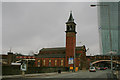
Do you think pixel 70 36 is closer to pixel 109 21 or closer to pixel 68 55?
pixel 68 55

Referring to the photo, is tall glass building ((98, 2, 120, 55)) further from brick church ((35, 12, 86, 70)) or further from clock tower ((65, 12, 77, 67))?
clock tower ((65, 12, 77, 67))

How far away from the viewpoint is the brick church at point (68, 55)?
78.0 meters

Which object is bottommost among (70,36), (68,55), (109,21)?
(68,55)

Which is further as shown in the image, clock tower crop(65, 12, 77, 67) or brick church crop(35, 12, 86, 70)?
brick church crop(35, 12, 86, 70)

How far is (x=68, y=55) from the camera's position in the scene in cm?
7994

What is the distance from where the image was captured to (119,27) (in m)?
29.9

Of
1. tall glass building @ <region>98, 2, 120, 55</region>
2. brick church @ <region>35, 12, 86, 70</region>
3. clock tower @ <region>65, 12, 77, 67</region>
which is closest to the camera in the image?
tall glass building @ <region>98, 2, 120, 55</region>

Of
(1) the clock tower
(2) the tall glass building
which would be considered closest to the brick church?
(1) the clock tower

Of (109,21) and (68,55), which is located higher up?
(109,21)

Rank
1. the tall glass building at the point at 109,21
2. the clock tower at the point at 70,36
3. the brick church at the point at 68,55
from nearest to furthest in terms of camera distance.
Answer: the tall glass building at the point at 109,21 < the clock tower at the point at 70,36 < the brick church at the point at 68,55

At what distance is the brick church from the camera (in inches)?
3071

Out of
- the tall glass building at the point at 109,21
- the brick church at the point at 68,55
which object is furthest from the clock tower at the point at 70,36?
the tall glass building at the point at 109,21

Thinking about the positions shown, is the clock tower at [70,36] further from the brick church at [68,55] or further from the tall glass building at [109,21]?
the tall glass building at [109,21]

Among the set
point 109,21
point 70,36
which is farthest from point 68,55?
point 109,21
